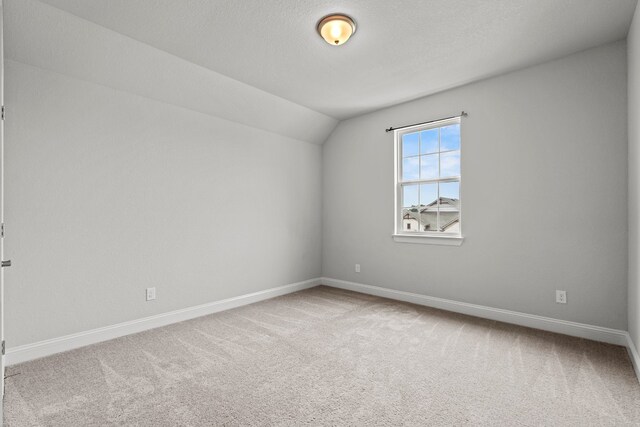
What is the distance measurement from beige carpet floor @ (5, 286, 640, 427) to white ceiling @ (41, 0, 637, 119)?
99.7 inches

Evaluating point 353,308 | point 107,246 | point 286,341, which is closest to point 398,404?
point 286,341

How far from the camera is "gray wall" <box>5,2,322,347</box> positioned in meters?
2.49

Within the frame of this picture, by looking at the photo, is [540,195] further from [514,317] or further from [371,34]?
[371,34]

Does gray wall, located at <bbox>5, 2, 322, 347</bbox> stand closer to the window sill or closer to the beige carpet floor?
the beige carpet floor

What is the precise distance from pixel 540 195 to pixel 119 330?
13.6 feet

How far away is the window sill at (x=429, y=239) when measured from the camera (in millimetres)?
3650

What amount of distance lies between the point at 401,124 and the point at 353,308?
2.39 m

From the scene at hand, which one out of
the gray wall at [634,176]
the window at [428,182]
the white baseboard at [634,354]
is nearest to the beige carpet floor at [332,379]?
the white baseboard at [634,354]

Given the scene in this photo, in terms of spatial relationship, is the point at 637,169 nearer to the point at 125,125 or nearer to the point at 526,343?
the point at 526,343

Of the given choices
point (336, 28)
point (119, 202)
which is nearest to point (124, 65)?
point (119, 202)

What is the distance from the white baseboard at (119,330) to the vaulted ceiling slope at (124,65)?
6.11ft

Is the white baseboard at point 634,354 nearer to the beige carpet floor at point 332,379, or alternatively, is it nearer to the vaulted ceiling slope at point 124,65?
the beige carpet floor at point 332,379

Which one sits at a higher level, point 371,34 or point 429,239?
point 371,34

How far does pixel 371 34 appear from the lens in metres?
2.55
